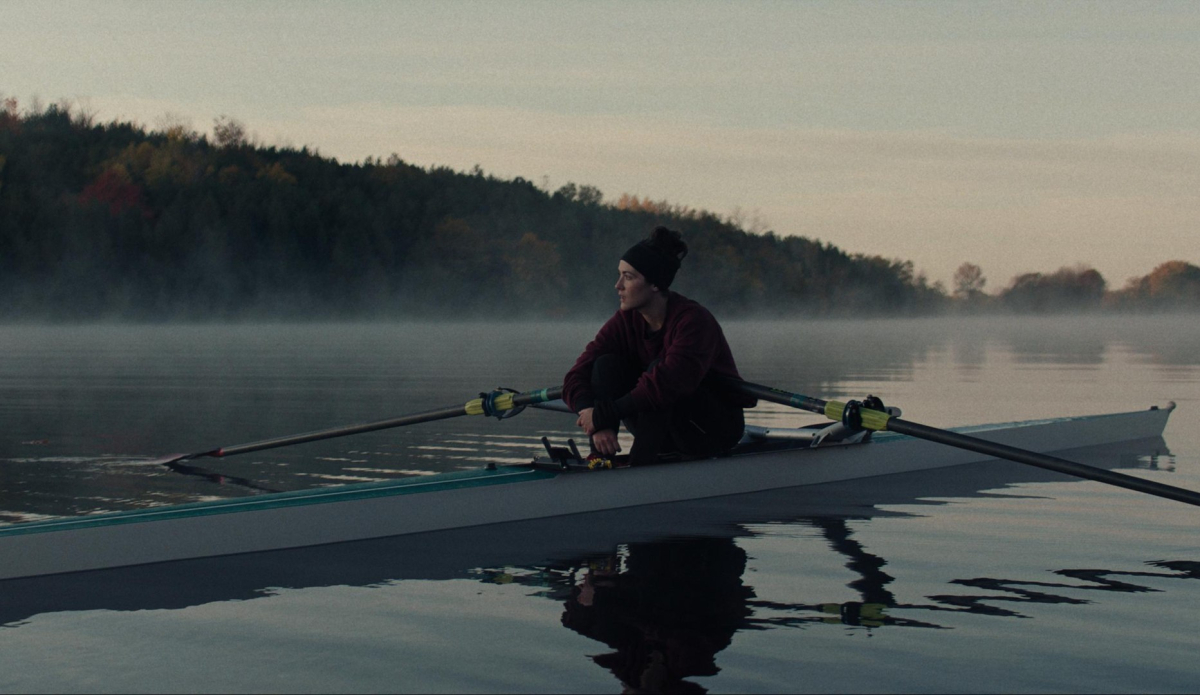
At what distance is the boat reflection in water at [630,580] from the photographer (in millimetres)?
4113

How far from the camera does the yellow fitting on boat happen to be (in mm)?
6008

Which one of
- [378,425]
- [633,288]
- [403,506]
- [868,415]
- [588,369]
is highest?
[633,288]

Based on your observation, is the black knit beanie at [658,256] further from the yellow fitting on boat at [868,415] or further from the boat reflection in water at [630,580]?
the boat reflection in water at [630,580]

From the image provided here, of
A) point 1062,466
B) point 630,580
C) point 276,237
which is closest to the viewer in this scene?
point 630,580

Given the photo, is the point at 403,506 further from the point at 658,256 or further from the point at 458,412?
the point at 658,256

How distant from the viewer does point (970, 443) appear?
18.7 ft

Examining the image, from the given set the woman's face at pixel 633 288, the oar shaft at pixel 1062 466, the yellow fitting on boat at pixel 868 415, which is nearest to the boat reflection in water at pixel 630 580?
the oar shaft at pixel 1062 466

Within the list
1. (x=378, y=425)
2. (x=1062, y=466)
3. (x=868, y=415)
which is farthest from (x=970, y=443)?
(x=378, y=425)

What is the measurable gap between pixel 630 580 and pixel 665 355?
Result: 62.9 inches

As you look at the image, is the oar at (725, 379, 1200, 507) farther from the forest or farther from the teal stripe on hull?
the forest

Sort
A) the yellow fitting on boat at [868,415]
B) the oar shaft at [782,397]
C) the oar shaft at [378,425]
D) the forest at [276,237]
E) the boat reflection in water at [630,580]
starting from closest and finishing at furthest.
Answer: the boat reflection in water at [630,580] → the yellow fitting on boat at [868,415] → the oar shaft at [782,397] → the oar shaft at [378,425] → the forest at [276,237]

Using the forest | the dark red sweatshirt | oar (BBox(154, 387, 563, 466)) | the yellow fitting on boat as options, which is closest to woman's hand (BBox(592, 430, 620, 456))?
the dark red sweatshirt

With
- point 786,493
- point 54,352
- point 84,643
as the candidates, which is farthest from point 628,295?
point 54,352

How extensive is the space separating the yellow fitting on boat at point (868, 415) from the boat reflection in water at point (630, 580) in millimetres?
552
